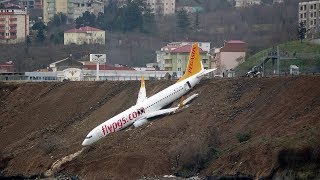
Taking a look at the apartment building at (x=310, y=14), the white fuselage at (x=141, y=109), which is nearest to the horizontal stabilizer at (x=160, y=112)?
the white fuselage at (x=141, y=109)

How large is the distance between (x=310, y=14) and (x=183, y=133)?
68.6 m

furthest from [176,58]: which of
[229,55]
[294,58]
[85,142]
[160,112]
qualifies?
[85,142]

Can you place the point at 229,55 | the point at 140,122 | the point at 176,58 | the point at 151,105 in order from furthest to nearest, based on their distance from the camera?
the point at 176,58, the point at 229,55, the point at 151,105, the point at 140,122

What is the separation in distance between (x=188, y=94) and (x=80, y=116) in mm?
10149

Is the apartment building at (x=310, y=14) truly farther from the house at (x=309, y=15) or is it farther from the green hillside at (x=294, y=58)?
the green hillside at (x=294, y=58)

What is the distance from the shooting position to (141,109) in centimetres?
12656

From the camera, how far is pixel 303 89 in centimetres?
11594

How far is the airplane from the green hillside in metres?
13.0

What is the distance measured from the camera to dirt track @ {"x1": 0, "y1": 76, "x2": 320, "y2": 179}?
106 metres

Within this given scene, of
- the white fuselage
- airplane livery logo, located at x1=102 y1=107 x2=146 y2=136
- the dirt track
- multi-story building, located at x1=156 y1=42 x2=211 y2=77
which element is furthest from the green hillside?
airplane livery logo, located at x1=102 y1=107 x2=146 y2=136

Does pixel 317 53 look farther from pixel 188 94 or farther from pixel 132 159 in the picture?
pixel 132 159

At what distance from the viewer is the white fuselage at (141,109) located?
12350 centimetres

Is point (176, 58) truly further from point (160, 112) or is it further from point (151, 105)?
point (160, 112)

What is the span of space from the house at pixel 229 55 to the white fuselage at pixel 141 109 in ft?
158
